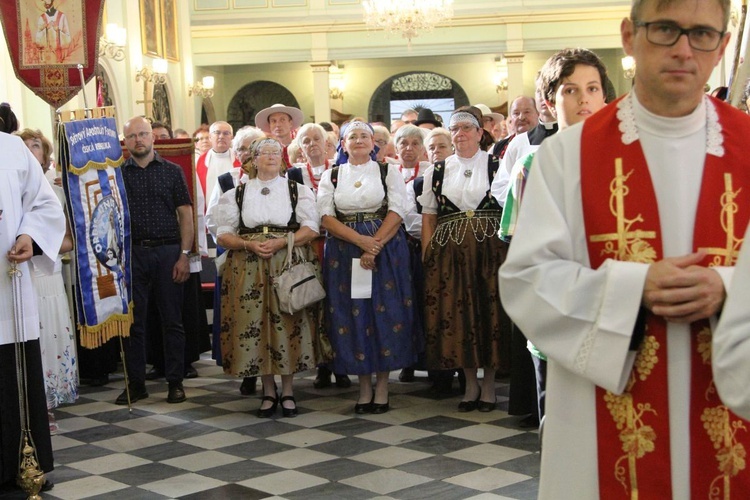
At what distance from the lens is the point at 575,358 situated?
205cm

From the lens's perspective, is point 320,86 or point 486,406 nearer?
point 486,406

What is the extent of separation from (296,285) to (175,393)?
3.94ft

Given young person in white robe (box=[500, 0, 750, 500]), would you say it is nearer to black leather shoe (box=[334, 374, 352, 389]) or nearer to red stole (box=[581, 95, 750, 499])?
red stole (box=[581, 95, 750, 499])

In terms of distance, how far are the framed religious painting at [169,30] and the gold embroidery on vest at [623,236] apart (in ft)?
55.5

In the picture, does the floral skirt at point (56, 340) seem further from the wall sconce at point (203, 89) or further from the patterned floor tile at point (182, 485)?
the wall sconce at point (203, 89)

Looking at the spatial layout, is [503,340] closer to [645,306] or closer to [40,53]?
[40,53]

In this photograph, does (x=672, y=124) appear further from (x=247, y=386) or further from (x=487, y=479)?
A: (x=247, y=386)

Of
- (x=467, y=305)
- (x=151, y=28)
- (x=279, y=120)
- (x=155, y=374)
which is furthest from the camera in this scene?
(x=151, y=28)

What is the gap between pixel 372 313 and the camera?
595cm

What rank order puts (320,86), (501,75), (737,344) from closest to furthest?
(737,344) → (320,86) → (501,75)

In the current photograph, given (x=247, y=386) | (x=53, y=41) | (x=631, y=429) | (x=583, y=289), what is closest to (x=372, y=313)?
(x=247, y=386)

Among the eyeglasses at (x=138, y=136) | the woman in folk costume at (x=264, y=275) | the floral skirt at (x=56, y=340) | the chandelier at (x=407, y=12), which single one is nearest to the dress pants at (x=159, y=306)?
the floral skirt at (x=56, y=340)

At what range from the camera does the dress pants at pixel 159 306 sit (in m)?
6.43

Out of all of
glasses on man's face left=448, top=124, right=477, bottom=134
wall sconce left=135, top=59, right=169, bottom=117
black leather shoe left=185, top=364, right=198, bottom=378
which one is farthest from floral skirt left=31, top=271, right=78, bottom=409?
wall sconce left=135, top=59, right=169, bottom=117
